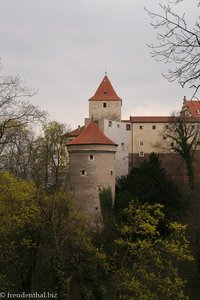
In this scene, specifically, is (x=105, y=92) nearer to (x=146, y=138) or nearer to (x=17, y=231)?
(x=146, y=138)

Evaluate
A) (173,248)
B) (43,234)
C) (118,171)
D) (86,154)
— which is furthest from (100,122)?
(173,248)

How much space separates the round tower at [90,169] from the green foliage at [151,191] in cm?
140

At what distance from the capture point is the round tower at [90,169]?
114 ft

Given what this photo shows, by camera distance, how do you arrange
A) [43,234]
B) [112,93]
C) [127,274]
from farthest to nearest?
[112,93] → [43,234] → [127,274]

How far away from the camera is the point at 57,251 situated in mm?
17219

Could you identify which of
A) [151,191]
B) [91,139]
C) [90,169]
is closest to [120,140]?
[91,139]

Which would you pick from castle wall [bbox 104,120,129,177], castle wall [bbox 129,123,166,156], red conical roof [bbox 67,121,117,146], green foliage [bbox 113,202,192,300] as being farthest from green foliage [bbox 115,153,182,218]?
green foliage [bbox 113,202,192,300]

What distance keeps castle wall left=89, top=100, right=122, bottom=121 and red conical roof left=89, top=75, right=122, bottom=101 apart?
0.34 m

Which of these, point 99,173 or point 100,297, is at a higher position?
point 99,173

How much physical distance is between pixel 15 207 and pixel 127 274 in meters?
5.94

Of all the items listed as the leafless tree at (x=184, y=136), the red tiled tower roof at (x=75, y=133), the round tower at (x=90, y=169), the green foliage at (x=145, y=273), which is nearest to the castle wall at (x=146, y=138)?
the leafless tree at (x=184, y=136)

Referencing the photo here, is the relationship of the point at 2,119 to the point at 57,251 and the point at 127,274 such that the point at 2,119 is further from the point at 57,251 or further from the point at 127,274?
the point at 127,274

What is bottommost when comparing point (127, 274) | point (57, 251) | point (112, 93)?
point (127, 274)

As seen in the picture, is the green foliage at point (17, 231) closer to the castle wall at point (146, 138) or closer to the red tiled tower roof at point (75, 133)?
the red tiled tower roof at point (75, 133)
